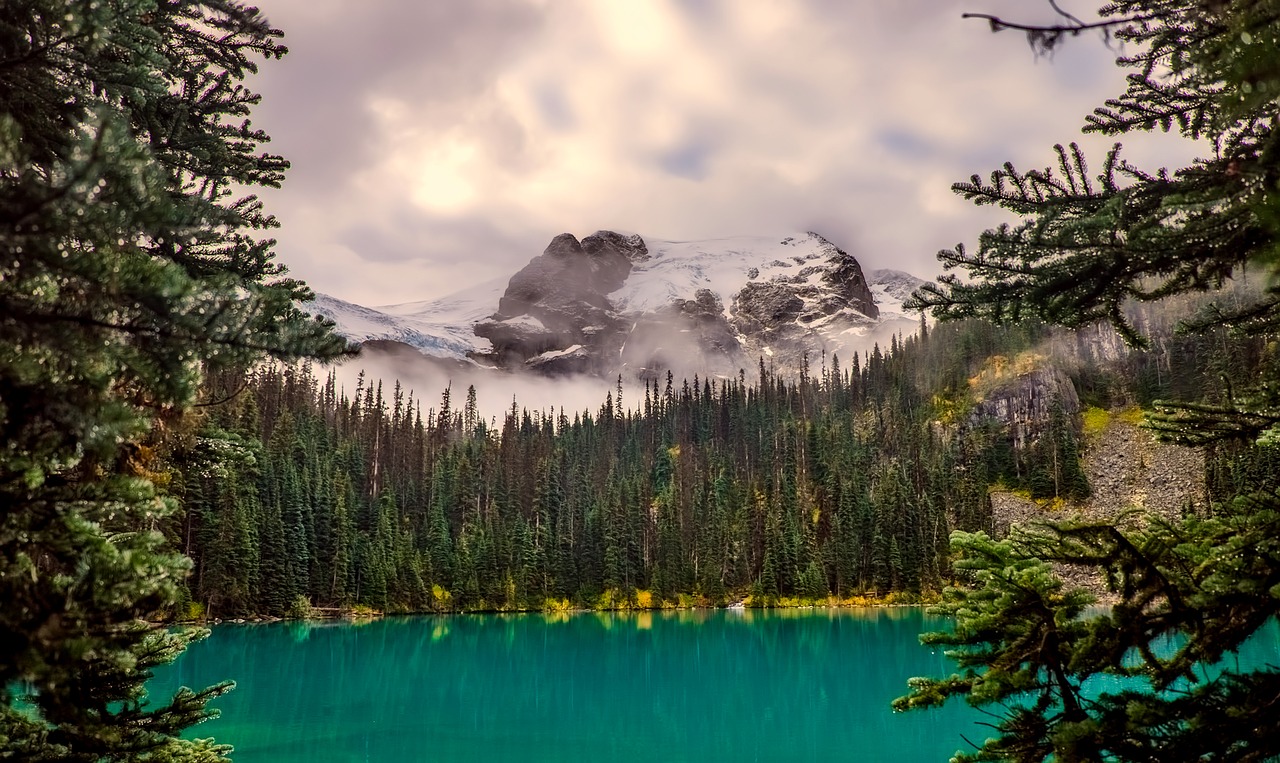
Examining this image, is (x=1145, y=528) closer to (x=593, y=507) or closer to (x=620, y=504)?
(x=620, y=504)

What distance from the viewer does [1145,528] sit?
5902mm

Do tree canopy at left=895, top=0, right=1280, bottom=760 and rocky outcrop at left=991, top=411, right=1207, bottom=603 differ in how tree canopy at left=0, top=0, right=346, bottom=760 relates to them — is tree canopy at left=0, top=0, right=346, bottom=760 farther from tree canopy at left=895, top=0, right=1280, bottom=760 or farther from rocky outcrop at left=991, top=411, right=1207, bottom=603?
rocky outcrop at left=991, top=411, right=1207, bottom=603

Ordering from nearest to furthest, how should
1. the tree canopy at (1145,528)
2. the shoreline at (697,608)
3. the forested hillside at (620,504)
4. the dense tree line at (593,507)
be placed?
the tree canopy at (1145,528)
the dense tree line at (593,507)
the forested hillside at (620,504)
the shoreline at (697,608)

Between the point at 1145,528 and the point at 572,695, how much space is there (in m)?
35.7

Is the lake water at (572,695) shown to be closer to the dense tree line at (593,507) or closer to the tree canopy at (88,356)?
the dense tree line at (593,507)

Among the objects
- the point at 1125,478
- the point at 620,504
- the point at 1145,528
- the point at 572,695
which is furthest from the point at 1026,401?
the point at 1145,528

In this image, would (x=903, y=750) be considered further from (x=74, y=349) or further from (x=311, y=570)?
(x=311, y=570)

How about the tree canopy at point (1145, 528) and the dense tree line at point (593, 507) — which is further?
the dense tree line at point (593, 507)

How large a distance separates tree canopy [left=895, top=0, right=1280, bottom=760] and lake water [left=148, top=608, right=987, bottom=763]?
22814mm

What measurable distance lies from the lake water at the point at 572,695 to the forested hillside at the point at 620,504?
16.6 m

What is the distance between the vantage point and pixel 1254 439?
226 inches

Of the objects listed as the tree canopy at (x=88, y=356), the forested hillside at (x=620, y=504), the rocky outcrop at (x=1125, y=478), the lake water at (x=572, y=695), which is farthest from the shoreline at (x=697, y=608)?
the tree canopy at (x=88, y=356)

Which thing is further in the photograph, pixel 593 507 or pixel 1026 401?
pixel 1026 401

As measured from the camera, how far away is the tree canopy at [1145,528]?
4.35 m
